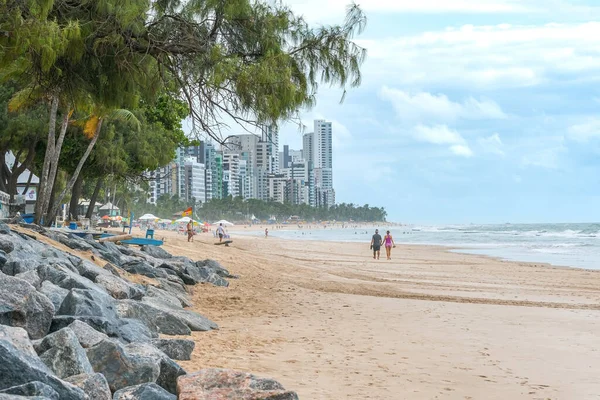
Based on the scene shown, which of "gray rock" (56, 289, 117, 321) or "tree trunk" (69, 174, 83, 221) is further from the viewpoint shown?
"tree trunk" (69, 174, 83, 221)

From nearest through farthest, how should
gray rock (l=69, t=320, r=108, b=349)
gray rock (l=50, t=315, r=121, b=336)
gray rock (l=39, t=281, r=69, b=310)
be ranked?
gray rock (l=69, t=320, r=108, b=349)
gray rock (l=50, t=315, r=121, b=336)
gray rock (l=39, t=281, r=69, b=310)

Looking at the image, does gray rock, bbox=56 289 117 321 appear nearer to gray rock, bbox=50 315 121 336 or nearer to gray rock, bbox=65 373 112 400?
gray rock, bbox=50 315 121 336

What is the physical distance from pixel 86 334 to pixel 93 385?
4.35 feet

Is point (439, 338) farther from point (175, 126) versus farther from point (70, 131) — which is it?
point (175, 126)

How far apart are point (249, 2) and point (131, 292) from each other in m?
4.44

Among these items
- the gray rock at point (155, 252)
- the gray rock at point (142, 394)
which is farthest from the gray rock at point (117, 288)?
the gray rock at point (155, 252)

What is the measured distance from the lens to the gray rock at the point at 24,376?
4.02 m

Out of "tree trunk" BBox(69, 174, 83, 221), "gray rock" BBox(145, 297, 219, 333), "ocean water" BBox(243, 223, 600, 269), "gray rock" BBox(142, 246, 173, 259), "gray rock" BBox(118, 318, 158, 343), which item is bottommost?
"ocean water" BBox(243, 223, 600, 269)

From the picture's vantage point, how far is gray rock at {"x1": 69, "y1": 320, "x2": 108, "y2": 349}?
18.0ft

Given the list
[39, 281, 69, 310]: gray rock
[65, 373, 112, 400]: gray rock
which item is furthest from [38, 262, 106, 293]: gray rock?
[65, 373, 112, 400]: gray rock

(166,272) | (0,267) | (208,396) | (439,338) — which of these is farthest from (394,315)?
(208,396)

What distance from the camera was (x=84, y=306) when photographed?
654 cm

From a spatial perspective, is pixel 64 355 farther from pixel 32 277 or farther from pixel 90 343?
pixel 32 277

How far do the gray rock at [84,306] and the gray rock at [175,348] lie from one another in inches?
20.2
